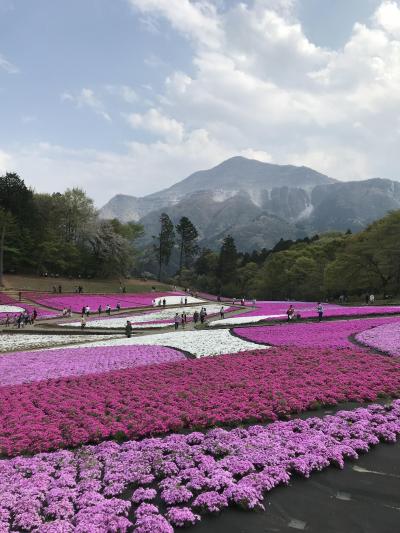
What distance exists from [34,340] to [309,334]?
2205 centimetres

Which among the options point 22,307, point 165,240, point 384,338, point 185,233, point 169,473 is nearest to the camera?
point 169,473

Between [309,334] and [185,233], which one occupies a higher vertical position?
[185,233]

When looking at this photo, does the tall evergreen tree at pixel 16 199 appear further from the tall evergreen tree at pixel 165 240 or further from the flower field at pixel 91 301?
the tall evergreen tree at pixel 165 240

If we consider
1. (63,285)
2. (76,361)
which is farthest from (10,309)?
(76,361)

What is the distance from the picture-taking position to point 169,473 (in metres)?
8.97

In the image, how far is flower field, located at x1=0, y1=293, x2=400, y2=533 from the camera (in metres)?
7.82

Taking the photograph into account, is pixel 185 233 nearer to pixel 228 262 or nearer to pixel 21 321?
pixel 228 262

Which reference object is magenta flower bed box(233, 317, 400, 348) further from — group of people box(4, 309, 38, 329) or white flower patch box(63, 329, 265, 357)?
group of people box(4, 309, 38, 329)

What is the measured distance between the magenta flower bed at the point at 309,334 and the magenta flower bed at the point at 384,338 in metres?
0.86

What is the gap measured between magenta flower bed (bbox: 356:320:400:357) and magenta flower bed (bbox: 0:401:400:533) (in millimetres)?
11496

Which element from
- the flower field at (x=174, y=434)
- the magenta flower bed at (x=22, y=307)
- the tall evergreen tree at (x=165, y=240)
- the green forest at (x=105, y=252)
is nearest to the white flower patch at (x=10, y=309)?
the magenta flower bed at (x=22, y=307)

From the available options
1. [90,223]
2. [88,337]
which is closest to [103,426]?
[88,337]

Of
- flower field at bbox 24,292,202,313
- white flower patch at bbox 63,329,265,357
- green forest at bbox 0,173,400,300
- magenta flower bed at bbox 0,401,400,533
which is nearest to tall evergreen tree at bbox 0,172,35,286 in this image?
green forest at bbox 0,173,400,300

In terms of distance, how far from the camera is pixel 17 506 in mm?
7742
